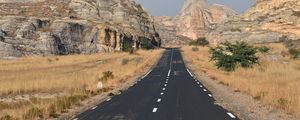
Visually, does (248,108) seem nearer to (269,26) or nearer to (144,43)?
(269,26)

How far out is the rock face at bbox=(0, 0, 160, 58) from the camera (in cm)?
9304

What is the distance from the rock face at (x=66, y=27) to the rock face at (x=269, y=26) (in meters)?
28.0

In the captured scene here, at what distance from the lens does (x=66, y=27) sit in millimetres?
101938

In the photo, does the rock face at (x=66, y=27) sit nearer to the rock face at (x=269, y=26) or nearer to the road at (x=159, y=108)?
the rock face at (x=269, y=26)

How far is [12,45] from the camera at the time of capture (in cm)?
8825

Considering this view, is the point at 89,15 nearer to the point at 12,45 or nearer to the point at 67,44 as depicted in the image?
the point at 67,44

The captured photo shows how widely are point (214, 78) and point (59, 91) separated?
14.3m

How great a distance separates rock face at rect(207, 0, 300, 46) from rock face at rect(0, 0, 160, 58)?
28.0 m

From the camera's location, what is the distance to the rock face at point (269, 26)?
8662cm

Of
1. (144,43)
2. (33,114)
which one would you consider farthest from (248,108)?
(144,43)

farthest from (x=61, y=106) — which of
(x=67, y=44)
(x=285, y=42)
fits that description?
(x=67, y=44)

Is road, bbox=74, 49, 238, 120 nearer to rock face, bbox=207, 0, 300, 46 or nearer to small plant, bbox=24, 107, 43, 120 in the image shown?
small plant, bbox=24, 107, 43, 120

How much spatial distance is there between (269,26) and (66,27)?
140 ft

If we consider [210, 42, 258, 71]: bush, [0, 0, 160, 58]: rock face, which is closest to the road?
[210, 42, 258, 71]: bush
